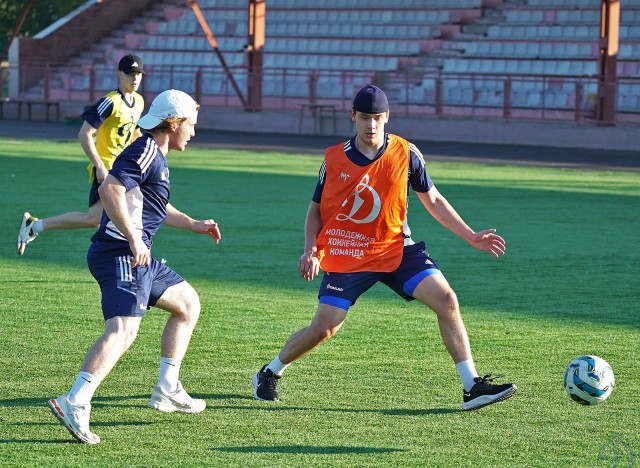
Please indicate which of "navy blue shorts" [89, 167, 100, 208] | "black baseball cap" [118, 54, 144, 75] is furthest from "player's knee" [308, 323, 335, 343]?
"navy blue shorts" [89, 167, 100, 208]

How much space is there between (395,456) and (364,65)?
33.1 meters

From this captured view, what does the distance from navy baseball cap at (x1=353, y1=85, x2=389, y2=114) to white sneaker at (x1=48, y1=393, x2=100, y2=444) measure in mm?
2123

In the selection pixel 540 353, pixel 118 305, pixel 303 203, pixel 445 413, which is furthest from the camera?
pixel 303 203

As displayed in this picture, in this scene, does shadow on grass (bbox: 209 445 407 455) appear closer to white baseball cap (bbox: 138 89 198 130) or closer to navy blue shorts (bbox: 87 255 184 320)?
navy blue shorts (bbox: 87 255 184 320)

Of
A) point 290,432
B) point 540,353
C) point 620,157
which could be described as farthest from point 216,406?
point 620,157

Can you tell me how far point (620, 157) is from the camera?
28.0 meters

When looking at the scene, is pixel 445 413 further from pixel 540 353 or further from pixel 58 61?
pixel 58 61

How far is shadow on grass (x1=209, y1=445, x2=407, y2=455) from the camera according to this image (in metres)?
5.89

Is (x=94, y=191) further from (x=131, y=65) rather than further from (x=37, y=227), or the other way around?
(x=131, y=65)

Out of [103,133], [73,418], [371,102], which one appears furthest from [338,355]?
[103,133]

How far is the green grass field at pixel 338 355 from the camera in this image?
5.98m

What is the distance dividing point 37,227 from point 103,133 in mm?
1156

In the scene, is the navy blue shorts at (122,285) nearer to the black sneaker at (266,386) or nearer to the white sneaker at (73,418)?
the white sneaker at (73,418)

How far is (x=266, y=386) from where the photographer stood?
696 centimetres
